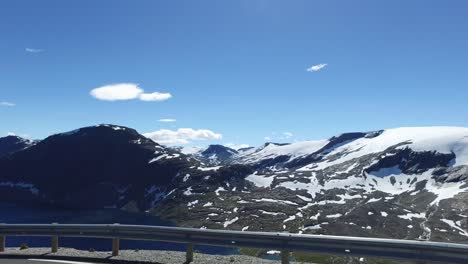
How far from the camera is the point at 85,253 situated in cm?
1642

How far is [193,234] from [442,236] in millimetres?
183566

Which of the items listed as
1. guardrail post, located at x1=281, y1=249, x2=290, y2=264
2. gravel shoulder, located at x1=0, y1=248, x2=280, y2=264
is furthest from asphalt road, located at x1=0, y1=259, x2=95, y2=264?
guardrail post, located at x1=281, y1=249, x2=290, y2=264

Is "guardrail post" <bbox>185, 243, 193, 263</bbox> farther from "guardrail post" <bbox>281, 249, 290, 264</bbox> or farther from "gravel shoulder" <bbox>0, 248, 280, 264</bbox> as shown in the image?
"guardrail post" <bbox>281, 249, 290, 264</bbox>

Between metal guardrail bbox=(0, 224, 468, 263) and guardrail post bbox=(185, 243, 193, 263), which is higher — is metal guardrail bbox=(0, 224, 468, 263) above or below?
above

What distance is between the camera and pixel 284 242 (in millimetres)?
13211

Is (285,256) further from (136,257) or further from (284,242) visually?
(136,257)

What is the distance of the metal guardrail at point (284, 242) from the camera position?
36.7ft

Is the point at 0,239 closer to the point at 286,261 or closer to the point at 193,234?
the point at 193,234

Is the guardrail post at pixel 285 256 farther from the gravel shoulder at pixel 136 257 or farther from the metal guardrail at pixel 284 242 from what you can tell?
the gravel shoulder at pixel 136 257

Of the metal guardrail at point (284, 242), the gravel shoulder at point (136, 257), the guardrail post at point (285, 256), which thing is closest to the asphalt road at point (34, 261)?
the gravel shoulder at point (136, 257)

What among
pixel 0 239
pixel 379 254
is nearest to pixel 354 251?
pixel 379 254

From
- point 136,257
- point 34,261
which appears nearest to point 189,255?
point 136,257

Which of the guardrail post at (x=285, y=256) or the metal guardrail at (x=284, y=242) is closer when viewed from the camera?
the metal guardrail at (x=284, y=242)

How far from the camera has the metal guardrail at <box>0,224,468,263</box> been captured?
440 inches
